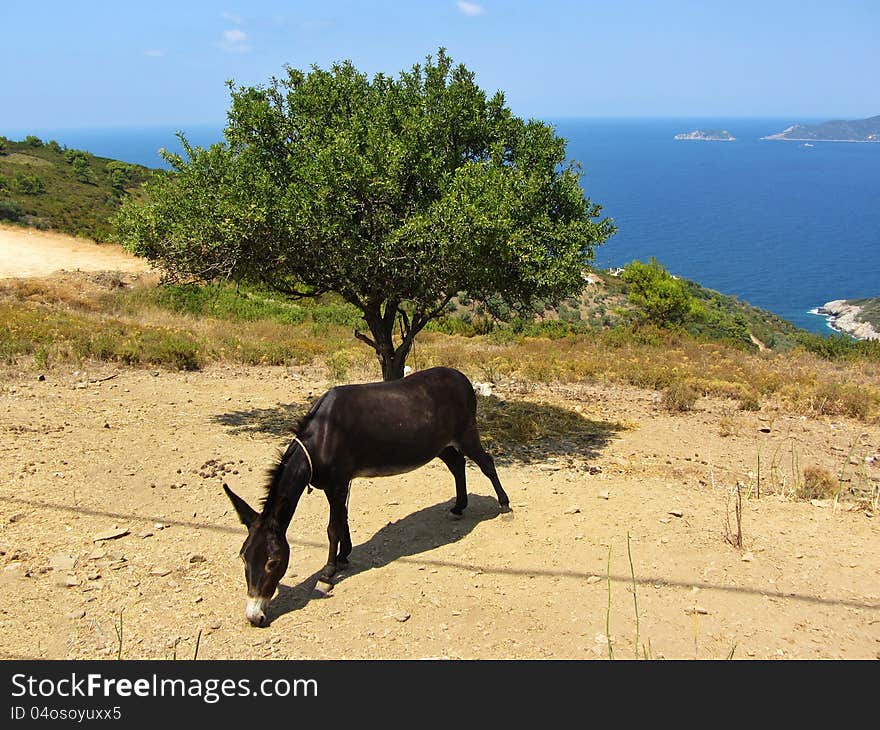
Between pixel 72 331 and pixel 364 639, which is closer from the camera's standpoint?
pixel 364 639

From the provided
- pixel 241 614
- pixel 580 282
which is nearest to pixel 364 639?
pixel 241 614

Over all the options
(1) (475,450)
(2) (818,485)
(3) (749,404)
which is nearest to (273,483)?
(1) (475,450)

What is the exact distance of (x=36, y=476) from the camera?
10273 millimetres

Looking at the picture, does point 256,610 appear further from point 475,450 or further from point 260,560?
point 475,450

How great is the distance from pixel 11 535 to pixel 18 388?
23.6ft

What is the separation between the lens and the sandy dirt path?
115ft

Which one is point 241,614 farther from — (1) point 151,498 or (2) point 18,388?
(2) point 18,388

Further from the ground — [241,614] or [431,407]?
[431,407]

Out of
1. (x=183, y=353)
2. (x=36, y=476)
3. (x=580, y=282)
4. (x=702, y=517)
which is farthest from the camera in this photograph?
(x=183, y=353)

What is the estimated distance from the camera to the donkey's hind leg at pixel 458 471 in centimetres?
936

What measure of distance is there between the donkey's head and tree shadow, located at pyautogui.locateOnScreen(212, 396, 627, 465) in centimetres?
599

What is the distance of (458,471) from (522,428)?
4.56m

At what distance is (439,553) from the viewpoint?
853cm

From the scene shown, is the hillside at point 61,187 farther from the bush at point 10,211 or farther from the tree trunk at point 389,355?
the tree trunk at point 389,355
